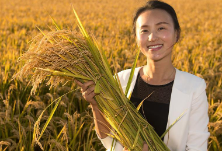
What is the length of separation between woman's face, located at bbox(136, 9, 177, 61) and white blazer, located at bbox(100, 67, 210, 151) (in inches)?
8.9

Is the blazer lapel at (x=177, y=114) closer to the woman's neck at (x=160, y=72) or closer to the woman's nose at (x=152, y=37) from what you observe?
the woman's neck at (x=160, y=72)

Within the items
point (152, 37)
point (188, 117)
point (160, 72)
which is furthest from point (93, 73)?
point (188, 117)

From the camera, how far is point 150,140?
4.33 feet

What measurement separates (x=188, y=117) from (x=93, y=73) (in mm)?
609

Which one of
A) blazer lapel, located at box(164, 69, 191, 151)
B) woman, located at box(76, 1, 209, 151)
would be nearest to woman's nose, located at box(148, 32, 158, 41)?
woman, located at box(76, 1, 209, 151)

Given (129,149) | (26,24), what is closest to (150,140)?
(129,149)

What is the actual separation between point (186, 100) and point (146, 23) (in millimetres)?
491

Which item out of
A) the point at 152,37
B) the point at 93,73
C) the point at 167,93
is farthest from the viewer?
the point at 167,93

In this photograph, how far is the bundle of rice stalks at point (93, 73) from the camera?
4.02ft

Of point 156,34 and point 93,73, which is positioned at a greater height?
point 156,34

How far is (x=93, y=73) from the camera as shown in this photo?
1.30m

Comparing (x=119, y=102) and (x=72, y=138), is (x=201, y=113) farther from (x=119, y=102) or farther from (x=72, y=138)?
(x=72, y=138)

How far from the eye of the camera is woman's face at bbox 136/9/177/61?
1.44 metres

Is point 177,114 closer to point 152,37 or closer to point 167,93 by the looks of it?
point 167,93
